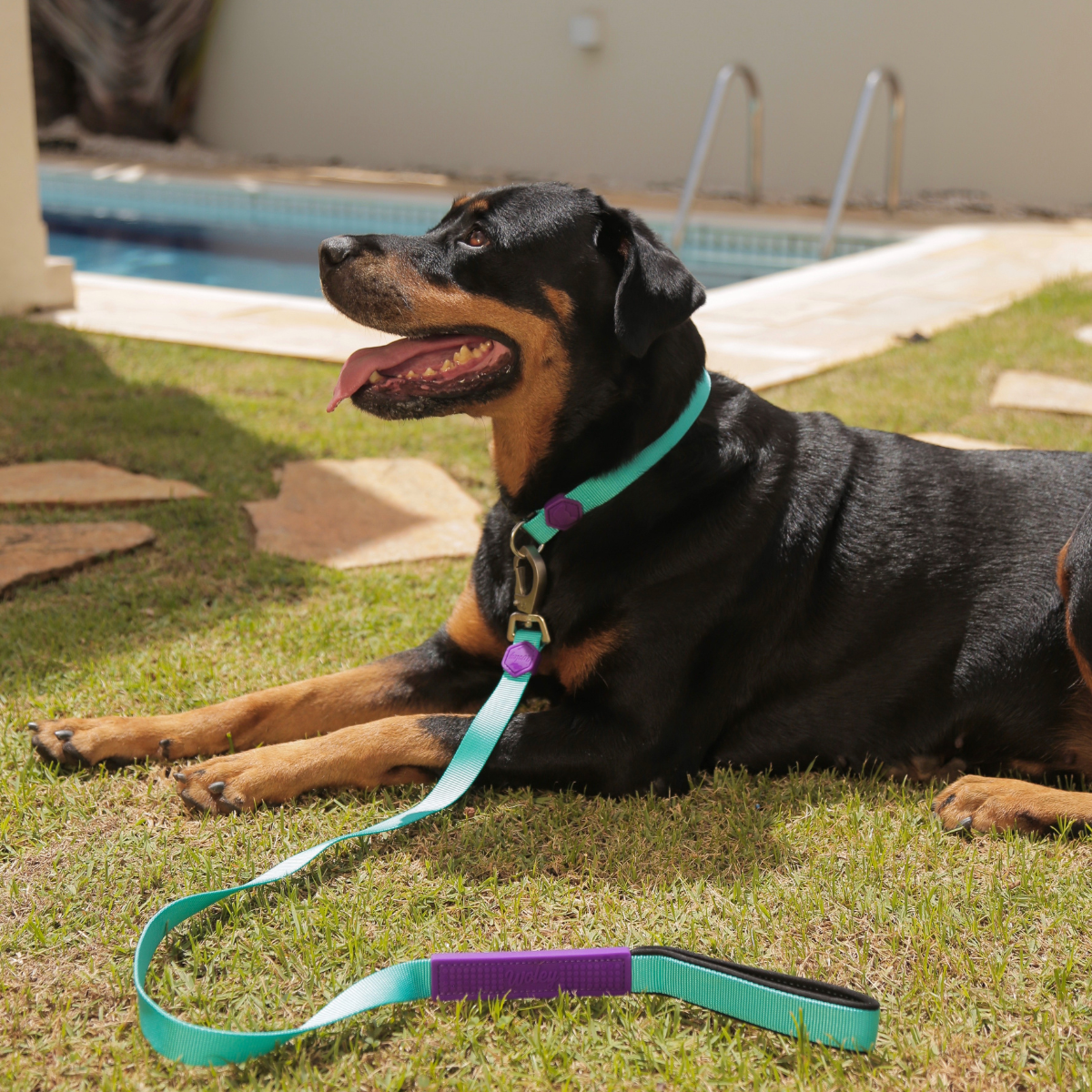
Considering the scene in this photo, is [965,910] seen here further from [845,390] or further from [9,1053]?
[845,390]

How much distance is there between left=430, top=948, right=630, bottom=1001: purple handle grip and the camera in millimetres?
1795

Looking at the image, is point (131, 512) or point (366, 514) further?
point (366, 514)

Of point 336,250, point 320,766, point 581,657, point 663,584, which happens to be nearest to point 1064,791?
point 663,584

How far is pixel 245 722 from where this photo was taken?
2.56 metres

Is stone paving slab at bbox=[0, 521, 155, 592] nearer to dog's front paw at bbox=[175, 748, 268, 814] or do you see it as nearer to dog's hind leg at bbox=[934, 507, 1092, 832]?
dog's front paw at bbox=[175, 748, 268, 814]

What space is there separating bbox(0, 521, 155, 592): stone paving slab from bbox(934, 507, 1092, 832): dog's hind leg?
2.47m

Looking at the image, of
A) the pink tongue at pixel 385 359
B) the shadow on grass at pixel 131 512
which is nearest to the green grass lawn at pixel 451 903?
the shadow on grass at pixel 131 512

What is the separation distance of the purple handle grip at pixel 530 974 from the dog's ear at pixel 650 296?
117 centimetres

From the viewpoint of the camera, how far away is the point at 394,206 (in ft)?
40.3

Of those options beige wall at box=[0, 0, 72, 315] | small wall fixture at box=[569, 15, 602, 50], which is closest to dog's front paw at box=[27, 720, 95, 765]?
beige wall at box=[0, 0, 72, 315]

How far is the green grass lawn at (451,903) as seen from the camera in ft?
5.61

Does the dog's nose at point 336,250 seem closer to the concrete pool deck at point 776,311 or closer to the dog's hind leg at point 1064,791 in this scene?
the dog's hind leg at point 1064,791

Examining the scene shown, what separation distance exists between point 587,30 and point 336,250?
14.2 meters

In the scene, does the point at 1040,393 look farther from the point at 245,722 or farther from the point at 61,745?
the point at 61,745
